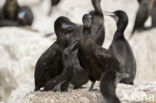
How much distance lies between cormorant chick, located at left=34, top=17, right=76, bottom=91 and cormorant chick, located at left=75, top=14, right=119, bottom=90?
735 millimetres

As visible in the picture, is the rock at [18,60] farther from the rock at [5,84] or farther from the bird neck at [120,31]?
the bird neck at [120,31]

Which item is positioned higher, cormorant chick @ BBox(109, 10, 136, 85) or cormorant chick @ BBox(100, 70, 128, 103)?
cormorant chick @ BBox(100, 70, 128, 103)

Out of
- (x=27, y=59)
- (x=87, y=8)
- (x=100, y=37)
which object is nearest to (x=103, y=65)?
(x=100, y=37)

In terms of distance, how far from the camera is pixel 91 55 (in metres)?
8.60

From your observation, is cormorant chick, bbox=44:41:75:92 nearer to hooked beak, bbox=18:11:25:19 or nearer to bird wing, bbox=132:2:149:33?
bird wing, bbox=132:2:149:33

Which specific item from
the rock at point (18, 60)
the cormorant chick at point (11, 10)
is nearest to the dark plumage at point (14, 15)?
the cormorant chick at point (11, 10)

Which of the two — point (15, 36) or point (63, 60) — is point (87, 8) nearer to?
point (15, 36)

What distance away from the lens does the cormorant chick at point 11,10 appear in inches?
860

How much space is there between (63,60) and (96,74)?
2.00 ft

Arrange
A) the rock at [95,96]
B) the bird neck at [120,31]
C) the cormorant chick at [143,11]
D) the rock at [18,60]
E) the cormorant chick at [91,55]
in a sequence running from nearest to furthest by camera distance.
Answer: the rock at [95,96]
the cormorant chick at [91,55]
the bird neck at [120,31]
the rock at [18,60]
the cormorant chick at [143,11]

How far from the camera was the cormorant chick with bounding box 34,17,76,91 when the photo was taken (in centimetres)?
952

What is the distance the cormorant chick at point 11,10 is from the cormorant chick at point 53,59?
12.3 m

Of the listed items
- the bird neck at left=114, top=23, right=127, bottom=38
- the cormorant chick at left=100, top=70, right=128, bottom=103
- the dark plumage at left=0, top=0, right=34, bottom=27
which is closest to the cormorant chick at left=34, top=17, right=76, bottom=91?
the bird neck at left=114, top=23, right=127, bottom=38

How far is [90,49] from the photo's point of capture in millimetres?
8539
